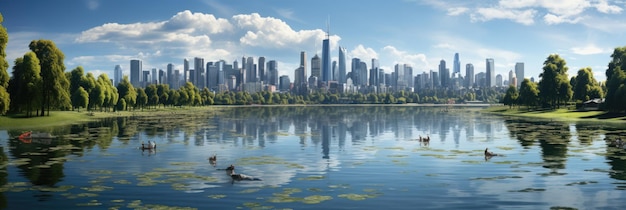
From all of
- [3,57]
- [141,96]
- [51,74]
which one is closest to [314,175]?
[3,57]

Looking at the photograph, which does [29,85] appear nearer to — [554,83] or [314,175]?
[314,175]

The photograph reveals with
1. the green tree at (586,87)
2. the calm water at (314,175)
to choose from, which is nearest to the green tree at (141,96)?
the calm water at (314,175)

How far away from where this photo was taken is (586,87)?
536 ft

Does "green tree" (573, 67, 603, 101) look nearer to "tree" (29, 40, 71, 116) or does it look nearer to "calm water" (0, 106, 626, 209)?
"calm water" (0, 106, 626, 209)

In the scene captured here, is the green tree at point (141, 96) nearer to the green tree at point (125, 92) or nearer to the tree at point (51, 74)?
the green tree at point (125, 92)

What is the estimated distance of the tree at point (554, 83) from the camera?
161750mm

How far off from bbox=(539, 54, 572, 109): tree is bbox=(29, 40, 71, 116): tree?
134738 mm

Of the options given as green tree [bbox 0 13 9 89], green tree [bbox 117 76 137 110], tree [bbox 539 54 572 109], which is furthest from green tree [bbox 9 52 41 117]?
tree [bbox 539 54 572 109]

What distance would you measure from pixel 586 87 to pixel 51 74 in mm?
145895

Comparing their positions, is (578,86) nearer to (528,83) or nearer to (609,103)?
(528,83)

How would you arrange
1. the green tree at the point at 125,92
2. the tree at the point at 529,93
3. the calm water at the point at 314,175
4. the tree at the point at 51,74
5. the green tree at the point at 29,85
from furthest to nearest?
the tree at the point at 529,93 → the green tree at the point at 125,92 → the tree at the point at 51,74 → the green tree at the point at 29,85 → the calm water at the point at 314,175

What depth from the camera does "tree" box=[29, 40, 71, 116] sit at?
108m

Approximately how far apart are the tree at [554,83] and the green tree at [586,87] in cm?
448

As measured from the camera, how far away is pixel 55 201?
28984 mm
